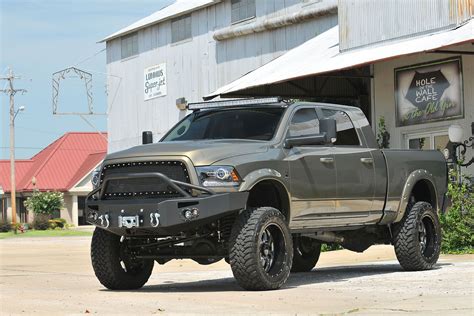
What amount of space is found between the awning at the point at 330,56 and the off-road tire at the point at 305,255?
5.12m

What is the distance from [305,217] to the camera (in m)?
12.2

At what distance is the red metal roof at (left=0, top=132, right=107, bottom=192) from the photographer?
73438mm

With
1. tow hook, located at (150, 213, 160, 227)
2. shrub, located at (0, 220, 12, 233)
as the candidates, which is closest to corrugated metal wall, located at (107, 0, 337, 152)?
shrub, located at (0, 220, 12, 233)

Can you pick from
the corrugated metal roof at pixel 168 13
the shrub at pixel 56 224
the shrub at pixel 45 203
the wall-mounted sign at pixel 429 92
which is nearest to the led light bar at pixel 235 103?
the wall-mounted sign at pixel 429 92

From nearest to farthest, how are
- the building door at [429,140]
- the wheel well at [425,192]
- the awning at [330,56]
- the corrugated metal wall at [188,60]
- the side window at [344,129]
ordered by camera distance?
the side window at [344,129] < the wheel well at [425,192] < the awning at [330,56] < the building door at [429,140] < the corrugated metal wall at [188,60]

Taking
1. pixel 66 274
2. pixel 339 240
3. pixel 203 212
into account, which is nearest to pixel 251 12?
pixel 66 274

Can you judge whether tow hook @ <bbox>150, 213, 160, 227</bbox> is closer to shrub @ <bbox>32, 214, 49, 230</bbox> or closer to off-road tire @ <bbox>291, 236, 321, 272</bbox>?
off-road tire @ <bbox>291, 236, 321, 272</bbox>

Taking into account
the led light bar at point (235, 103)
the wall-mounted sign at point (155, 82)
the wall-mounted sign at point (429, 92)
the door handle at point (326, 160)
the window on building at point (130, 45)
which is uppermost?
the window on building at point (130, 45)

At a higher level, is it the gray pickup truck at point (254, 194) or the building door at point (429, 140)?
the building door at point (429, 140)

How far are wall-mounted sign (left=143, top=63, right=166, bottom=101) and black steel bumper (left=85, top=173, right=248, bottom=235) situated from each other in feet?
104

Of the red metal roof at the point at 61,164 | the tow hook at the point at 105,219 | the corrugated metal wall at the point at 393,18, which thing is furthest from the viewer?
the red metal roof at the point at 61,164

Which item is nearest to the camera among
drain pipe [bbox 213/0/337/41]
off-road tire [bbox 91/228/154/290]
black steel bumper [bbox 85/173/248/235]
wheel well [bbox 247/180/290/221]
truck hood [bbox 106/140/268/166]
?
black steel bumper [bbox 85/173/248/235]

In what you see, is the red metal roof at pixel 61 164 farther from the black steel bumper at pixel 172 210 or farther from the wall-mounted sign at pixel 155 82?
the black steel bumper at pixel 172 210

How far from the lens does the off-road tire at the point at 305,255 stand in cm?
1462
